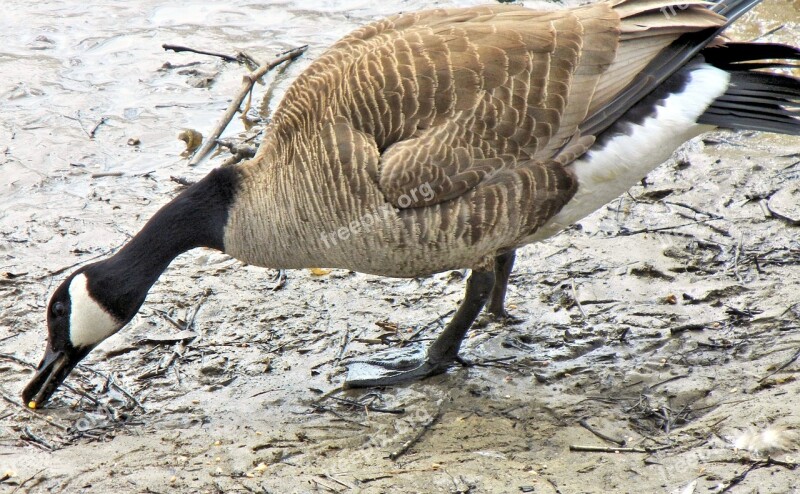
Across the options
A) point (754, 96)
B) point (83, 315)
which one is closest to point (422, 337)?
point (83, 315)

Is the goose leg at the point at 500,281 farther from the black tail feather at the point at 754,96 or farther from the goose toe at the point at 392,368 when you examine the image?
the black tail feather at the point at 754,96

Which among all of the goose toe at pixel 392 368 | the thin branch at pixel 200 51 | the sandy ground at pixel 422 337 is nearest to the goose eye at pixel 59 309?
the sandy ground at pixel 422 337

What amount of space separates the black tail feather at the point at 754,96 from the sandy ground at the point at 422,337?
114cm

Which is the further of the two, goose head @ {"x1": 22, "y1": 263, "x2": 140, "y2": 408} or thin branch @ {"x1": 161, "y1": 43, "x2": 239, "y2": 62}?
thin branch @ {"x1": 161, "y1": 43, "x2": 239, "y2": 62}

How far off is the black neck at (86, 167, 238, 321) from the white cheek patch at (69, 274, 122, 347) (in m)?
0.10

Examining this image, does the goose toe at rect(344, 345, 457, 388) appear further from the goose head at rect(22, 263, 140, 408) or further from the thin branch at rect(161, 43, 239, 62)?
the thin branch at rect(161, 43, 239, 62)

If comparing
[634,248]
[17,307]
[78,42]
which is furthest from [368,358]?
[78,42]

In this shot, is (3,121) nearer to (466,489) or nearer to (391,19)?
(391,19)

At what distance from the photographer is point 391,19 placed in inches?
215

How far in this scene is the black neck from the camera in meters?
5.13

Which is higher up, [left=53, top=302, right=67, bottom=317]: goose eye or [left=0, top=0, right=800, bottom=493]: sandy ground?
[left=53, top=302, right=67, bottom=317]: goose eye

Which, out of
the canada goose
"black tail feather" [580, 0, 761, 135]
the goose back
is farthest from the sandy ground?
"black tail feather" [580, 0, 761, 135]

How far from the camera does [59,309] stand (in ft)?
16.3

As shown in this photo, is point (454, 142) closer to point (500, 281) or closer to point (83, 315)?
point (500, 281)
